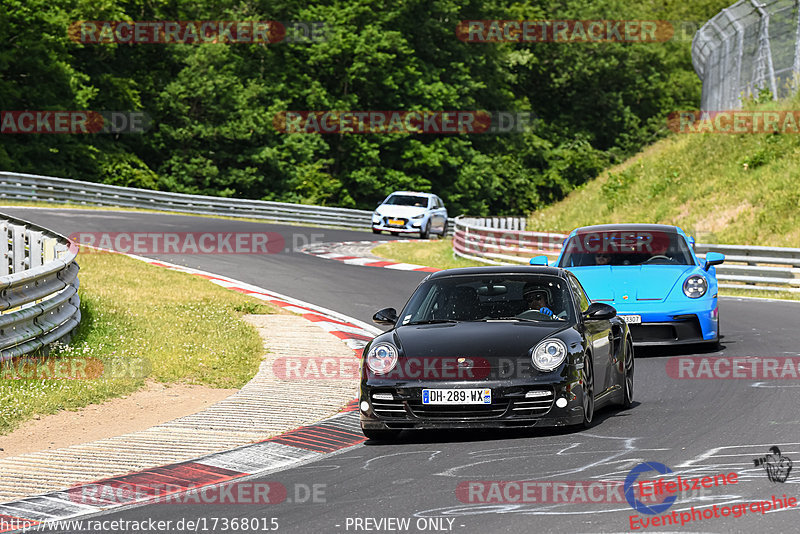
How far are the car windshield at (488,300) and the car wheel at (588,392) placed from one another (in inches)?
21.3

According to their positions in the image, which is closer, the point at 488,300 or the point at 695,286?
the point at 488,300

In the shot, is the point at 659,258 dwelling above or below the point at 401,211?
above

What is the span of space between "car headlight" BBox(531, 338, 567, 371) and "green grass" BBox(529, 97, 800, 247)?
2141 centimetres

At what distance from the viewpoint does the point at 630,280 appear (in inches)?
542

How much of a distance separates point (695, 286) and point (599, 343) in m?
4.46

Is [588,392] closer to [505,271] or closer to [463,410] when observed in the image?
[463,410]

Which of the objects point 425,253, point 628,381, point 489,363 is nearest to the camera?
point 489,363

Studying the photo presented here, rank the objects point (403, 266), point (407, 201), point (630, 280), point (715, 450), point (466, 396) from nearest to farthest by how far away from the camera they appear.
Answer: point (715, 450) → point (466, 396) → point (630, 280) → point (403, 266) → point (407, 201)

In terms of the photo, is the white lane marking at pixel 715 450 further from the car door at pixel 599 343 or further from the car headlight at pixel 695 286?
the car headlight at pixel 695 286

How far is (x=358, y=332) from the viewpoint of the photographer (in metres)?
16.1

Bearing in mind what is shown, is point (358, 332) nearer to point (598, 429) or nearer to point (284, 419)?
point (284, 419)

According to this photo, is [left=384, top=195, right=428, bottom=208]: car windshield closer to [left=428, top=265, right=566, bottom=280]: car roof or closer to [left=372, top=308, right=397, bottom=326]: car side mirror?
[left=428, top=265, right=566, bottom=280]: car roof

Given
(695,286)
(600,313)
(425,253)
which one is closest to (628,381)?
(600,313)

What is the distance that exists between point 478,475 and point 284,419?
3036 millimetres
